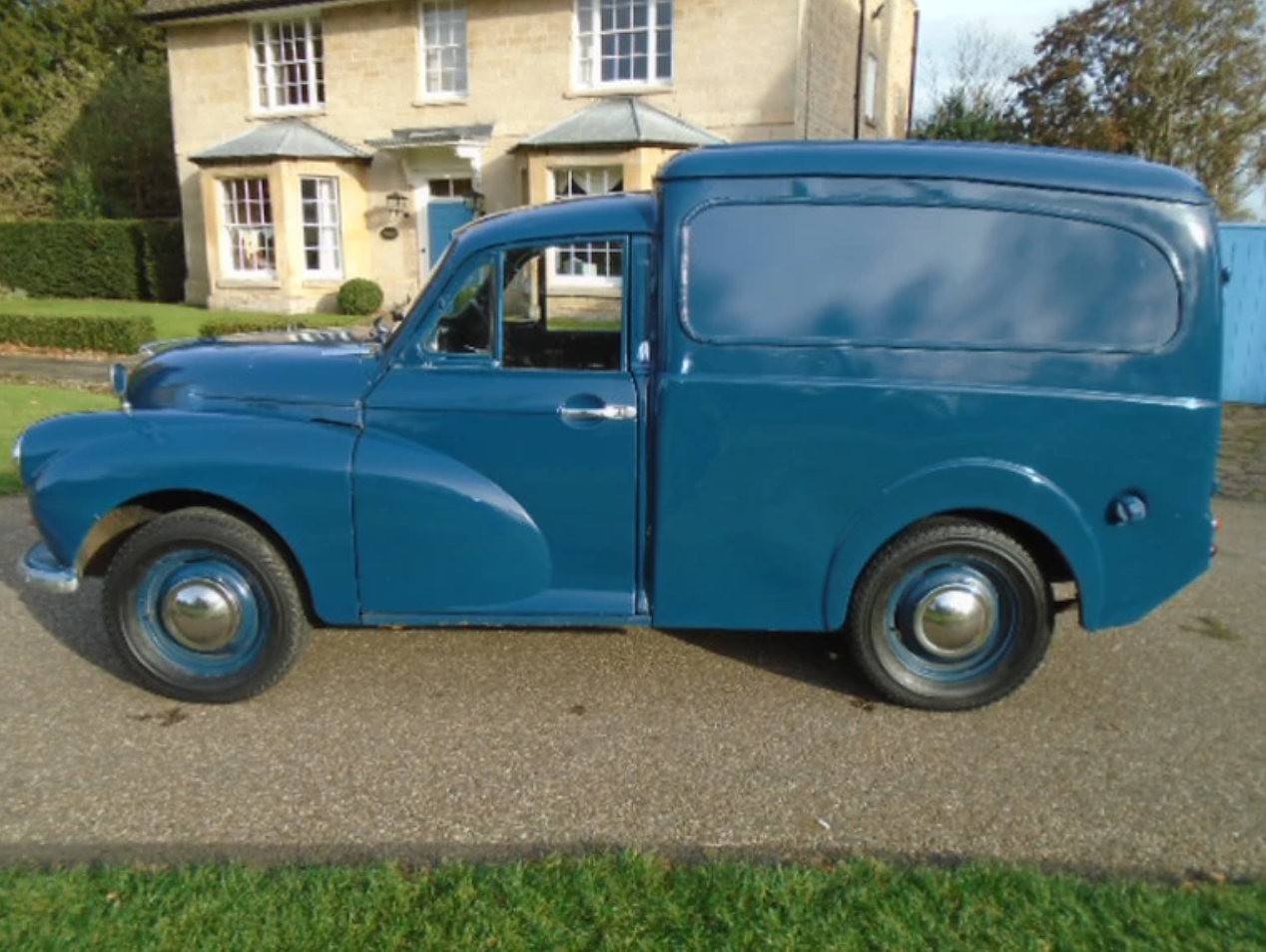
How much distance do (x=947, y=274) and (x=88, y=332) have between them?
14744 millimetres

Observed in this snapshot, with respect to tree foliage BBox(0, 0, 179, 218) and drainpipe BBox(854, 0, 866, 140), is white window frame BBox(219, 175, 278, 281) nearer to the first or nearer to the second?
tree foliage BBox(0, 0, 179, 218)

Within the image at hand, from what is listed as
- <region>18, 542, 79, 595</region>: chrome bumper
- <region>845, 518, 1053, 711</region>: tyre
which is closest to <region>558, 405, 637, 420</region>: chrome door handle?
<region>845, 518, 1053, 711</region>: tyre

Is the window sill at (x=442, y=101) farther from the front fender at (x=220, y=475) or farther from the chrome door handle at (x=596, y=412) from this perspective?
the chrome door handle at (x=596, y=412)

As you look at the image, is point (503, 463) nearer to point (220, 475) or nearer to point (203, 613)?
point (220, 475)

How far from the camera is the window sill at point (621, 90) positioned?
56.5 ft

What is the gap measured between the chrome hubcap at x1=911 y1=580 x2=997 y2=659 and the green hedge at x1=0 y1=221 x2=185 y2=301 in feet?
78.8

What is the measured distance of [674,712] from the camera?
11.9ft

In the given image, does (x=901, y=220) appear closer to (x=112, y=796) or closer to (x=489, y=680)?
(x=489, y=680)

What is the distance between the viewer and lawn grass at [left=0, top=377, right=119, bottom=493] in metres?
8.10

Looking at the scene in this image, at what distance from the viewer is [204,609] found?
11.8ft

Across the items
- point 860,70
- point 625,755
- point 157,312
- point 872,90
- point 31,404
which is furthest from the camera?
point 872,90

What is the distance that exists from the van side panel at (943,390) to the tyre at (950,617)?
140mm

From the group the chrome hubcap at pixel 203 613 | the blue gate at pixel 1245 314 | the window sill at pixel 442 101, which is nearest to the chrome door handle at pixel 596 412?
the chrome hubcap at pixel 203 613

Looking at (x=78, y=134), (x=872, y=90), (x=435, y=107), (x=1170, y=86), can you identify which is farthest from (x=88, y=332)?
(x=1170, y=86)
